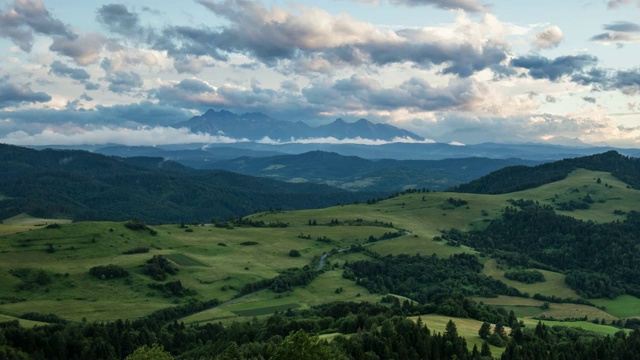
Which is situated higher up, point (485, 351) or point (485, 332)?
point (485, 351)

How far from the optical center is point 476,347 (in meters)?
152

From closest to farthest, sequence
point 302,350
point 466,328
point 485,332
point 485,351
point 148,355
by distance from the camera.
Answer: point 302,350
point 148,355
point 485,351
point 485,332
point 466,328

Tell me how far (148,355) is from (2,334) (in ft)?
253

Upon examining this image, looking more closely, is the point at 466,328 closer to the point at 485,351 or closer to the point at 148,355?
the point at 485,351

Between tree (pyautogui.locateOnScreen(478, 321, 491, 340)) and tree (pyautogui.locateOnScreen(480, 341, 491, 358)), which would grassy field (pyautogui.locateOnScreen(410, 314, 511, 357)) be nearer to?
tree (pyautogui.locateOnScreen(478, 321, 491, 340))

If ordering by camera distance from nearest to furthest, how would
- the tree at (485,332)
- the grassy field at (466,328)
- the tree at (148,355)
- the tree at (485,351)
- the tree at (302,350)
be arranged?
the tree at (302,350)
the tree at (148,355)
the tree at (485,351)
the grassy field at (466,328)
the tree at (485,332)

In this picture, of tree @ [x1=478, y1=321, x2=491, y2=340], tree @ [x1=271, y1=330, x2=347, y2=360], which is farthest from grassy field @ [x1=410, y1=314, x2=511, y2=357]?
tree @ [x1=271, y1=330, x2=347, y2=360]

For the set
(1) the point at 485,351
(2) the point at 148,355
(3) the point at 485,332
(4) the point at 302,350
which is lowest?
(3) the point at 485,332

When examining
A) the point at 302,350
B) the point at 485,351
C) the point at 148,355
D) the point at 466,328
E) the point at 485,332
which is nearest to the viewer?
the point at 302,350

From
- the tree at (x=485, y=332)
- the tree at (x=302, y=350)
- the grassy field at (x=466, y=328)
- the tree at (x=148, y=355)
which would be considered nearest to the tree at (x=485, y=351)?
the grassy field at (x=466, y=328)

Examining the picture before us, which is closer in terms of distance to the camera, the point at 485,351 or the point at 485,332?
the point at 485,351

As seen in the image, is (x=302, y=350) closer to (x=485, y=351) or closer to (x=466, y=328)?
(x=485, y=351)

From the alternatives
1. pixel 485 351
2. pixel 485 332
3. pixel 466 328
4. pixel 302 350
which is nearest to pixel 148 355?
pixel 302 350

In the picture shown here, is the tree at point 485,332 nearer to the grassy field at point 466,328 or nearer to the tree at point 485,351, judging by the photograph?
the grassy field at point 466,328
